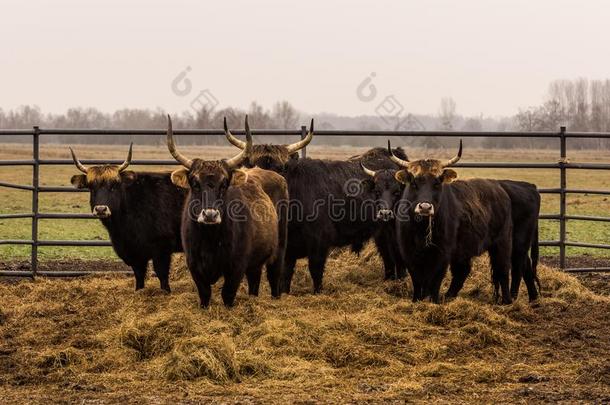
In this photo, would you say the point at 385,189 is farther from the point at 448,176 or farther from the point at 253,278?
the point at 253,278

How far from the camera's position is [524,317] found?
25.5ft

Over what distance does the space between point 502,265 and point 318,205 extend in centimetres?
210

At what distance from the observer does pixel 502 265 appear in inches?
352

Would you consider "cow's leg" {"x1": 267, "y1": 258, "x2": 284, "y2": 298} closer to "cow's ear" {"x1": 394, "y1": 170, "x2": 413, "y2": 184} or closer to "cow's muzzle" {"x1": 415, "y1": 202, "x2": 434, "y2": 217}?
"cow's ear" {"x1": 394, "y1": 170, "x2": 413, "y2": 184}

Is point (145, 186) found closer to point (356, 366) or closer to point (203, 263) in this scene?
point (203, 263)

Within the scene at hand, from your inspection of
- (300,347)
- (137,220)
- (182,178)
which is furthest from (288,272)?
(300,347)

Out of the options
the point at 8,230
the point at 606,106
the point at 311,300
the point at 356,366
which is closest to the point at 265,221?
the point at 311,300

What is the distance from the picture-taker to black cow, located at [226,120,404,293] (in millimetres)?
9320

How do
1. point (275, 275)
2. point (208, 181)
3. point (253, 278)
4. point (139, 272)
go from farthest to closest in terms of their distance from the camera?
point (139, 272), point (275, 275), point (253, 278), point (208, 181)

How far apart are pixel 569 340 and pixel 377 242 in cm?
344

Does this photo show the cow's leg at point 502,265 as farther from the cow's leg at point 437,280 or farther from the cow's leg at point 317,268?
the cow's leg at point 317,268

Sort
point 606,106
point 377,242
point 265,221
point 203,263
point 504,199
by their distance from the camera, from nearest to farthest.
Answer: point 203,263 → point 265,221 → point 504,199 → point 377,242 → point 606,106

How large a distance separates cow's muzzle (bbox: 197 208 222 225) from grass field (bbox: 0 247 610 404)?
30.1 inches

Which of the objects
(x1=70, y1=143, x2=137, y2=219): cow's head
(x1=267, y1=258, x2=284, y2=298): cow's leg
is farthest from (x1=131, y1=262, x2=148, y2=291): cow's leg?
(x1=267, y1=258, x2=284, y2=298): cow's leg
